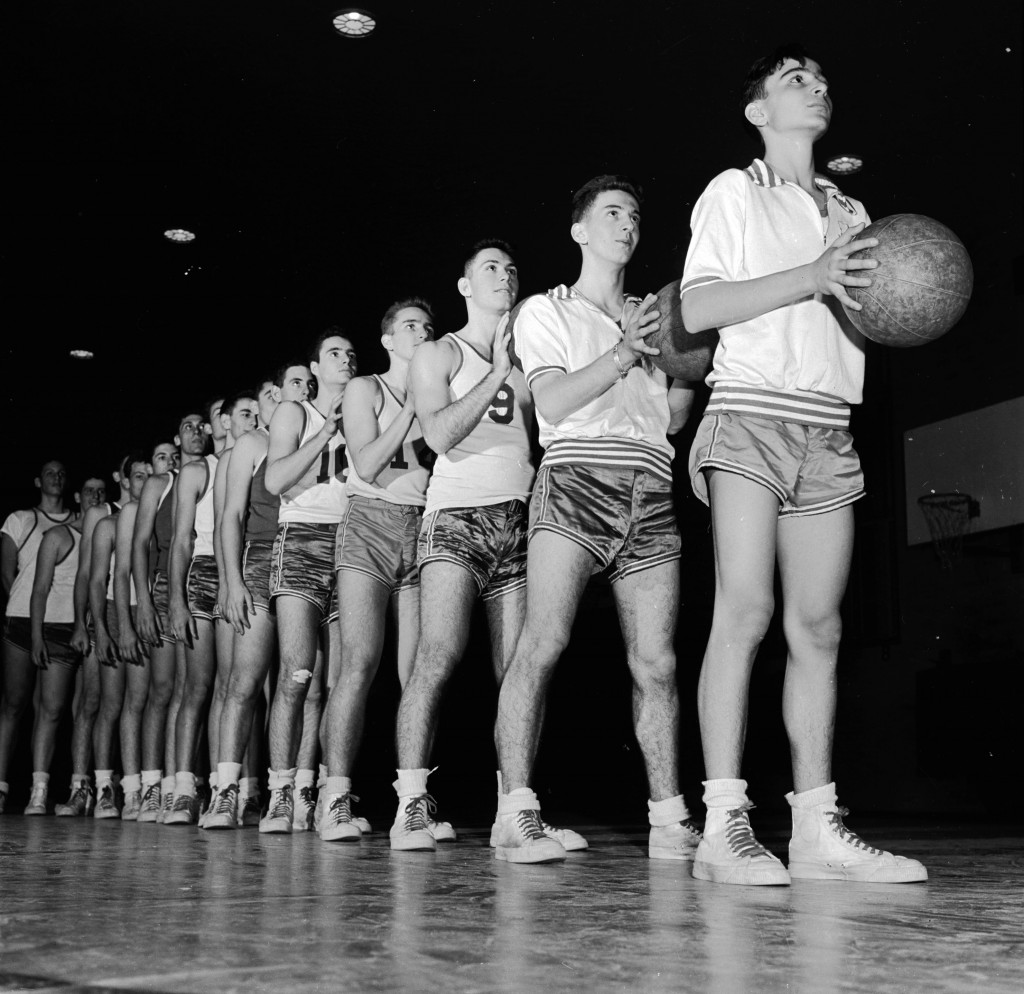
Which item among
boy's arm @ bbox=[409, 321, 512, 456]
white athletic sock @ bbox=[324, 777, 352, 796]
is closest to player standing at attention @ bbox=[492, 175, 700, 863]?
boy's arm @ bbox=[409, 321, 512, 456]

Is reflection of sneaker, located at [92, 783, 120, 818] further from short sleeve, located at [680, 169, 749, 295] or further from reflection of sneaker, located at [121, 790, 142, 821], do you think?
short sleeve, located at [680, 169, 749, 295]

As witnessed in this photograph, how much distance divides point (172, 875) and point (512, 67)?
15.1 feet

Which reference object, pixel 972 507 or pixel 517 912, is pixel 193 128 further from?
pixel 517 912

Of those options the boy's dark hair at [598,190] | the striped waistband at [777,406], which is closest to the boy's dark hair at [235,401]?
the boy's dark hair at [598,190]

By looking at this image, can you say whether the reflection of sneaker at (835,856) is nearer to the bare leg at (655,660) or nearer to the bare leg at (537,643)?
the bare leg at (655,660)

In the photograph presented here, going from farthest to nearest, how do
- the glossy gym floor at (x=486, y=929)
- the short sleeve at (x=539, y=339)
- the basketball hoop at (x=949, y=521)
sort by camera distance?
the basketball hoop at (x=949, y=521), the short sleeve at (x=539, y=339), the glossy gym floor at (x=486, y=929)

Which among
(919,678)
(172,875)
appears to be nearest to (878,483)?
(919,678)

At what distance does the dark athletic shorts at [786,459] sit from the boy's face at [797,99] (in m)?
0.68

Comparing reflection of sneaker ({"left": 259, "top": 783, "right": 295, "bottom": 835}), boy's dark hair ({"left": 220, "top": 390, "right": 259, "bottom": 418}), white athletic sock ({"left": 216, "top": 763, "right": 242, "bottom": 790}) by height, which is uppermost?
boy's dark hair ({"left": 220, "top": 390, "right": 259, "bottom": 418})

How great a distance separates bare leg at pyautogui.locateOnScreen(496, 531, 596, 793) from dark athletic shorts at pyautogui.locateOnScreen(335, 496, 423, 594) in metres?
0.95

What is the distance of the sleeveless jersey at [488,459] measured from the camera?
3.56 metres

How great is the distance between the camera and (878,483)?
28.2 feet

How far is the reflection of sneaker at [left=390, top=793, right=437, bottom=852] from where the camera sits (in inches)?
130

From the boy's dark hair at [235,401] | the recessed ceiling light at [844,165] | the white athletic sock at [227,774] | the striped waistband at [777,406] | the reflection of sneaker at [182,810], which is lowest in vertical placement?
the reflection of sneaker at [182,810]
